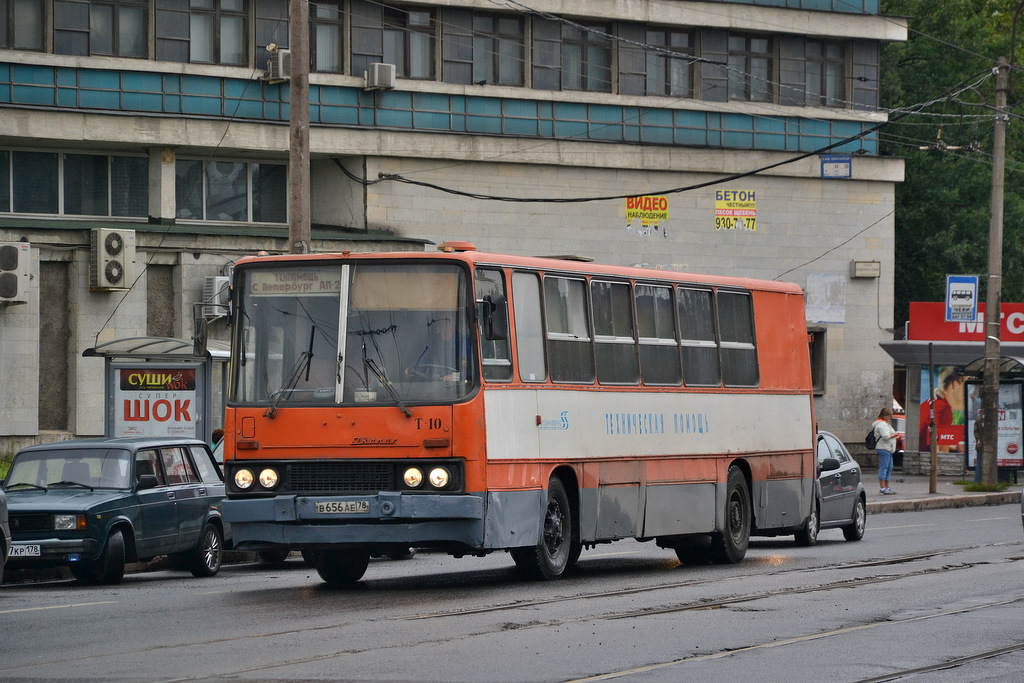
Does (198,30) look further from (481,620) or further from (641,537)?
(481,620)

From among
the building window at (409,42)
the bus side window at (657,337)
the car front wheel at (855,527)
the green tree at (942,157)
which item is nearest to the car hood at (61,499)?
the bus side window at (657,337)

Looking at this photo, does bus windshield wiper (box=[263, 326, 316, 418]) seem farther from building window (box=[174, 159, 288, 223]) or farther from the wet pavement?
building window (box=[174, 159, 288, 223])

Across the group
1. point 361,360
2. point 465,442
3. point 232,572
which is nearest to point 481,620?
point 465,442

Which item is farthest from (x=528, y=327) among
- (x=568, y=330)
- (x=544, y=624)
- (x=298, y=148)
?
(x=298, y=148)

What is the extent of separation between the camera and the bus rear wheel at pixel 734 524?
18031 mm

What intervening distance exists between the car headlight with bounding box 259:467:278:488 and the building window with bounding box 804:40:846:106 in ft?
100

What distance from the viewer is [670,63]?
40438mm

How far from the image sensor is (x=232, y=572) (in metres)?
19.2

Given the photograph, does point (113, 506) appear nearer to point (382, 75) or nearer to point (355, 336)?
point (355, 336)

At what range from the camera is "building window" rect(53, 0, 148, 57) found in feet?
110

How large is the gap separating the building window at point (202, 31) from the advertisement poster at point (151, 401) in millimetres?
12792

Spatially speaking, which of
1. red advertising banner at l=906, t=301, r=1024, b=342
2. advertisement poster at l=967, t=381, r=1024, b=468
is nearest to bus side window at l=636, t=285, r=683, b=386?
advertisement poster at l=967, t=381, r=1024, b=468

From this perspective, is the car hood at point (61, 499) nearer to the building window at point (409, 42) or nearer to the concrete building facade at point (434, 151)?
the concrete building facade at point (434, 151)

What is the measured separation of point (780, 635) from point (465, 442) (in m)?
3.50
